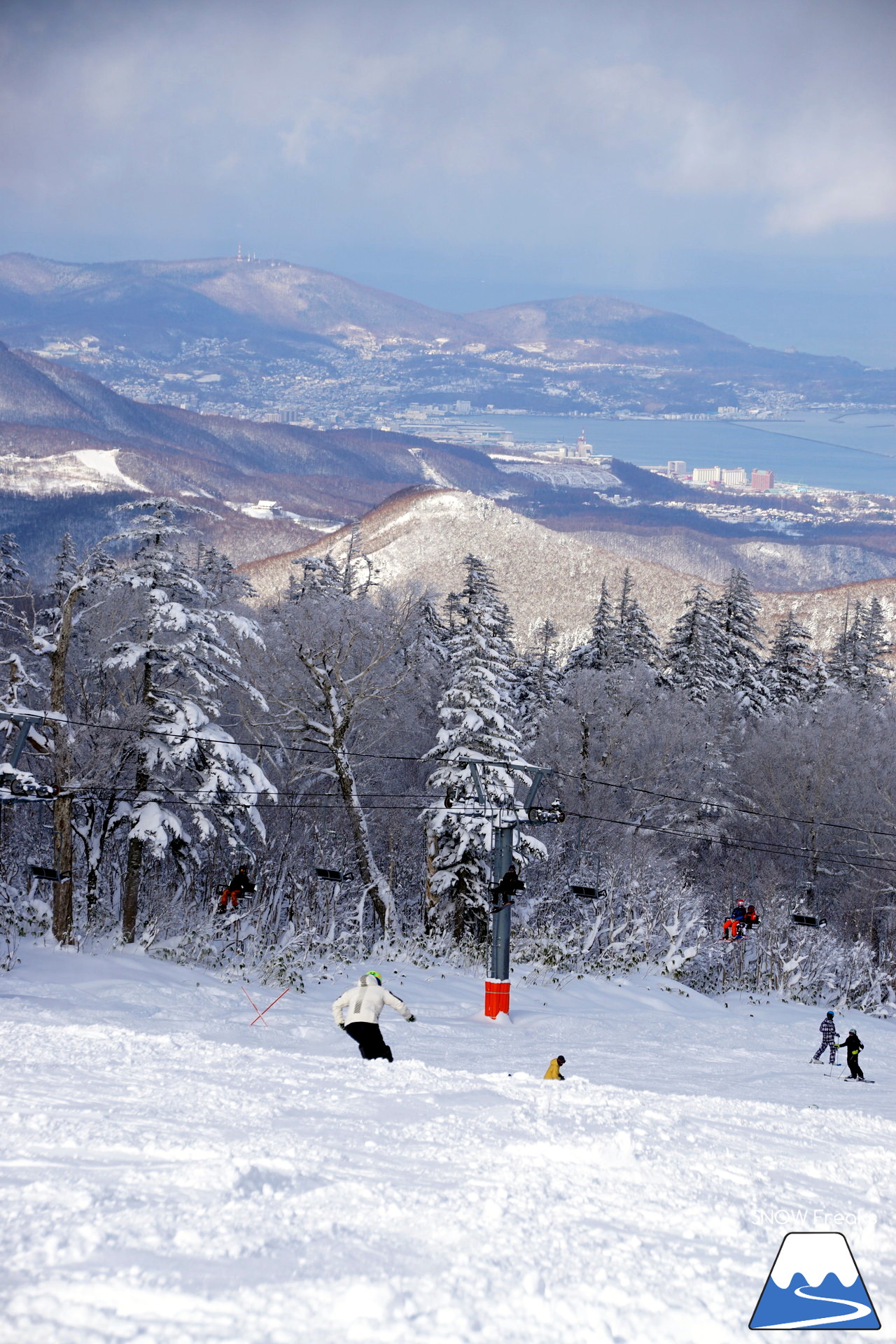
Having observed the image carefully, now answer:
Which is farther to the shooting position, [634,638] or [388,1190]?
[634,638]

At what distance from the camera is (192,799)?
20766 mm

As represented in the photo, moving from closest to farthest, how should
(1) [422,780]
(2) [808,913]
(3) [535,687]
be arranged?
1. (2) [808,913]
2. (1) [422,780]
3. (3) [535,687]

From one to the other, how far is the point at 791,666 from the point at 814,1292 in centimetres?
5245

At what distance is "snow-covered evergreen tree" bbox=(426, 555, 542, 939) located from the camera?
87.5 feet

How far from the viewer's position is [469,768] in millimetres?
25922

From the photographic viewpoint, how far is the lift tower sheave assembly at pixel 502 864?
18141mm

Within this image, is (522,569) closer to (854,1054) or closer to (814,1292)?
(854,1054)

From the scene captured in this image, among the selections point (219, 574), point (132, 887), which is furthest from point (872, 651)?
Answer: point (132, 887)

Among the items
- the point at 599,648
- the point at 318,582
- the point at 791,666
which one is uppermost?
the point at 318,582

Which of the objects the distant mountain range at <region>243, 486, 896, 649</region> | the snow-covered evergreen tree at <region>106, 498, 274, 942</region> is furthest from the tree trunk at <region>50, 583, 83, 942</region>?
the distant mountain range at <region>243, 486, 896, 649</region>

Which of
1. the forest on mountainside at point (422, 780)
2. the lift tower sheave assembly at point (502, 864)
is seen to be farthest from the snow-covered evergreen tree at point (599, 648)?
the lift tower sheave assembly at point (502, 864)

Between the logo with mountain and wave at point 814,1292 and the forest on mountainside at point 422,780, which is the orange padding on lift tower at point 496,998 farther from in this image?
the logo with mountain and wave at point 814,1292

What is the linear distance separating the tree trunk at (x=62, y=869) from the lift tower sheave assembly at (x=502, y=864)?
24.4 feet

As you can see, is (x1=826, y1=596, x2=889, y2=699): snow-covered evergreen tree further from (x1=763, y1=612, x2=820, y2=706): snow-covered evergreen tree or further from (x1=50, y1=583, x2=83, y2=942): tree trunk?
(x1=50, y1=583, x2=83, y2=942): tree trunk
